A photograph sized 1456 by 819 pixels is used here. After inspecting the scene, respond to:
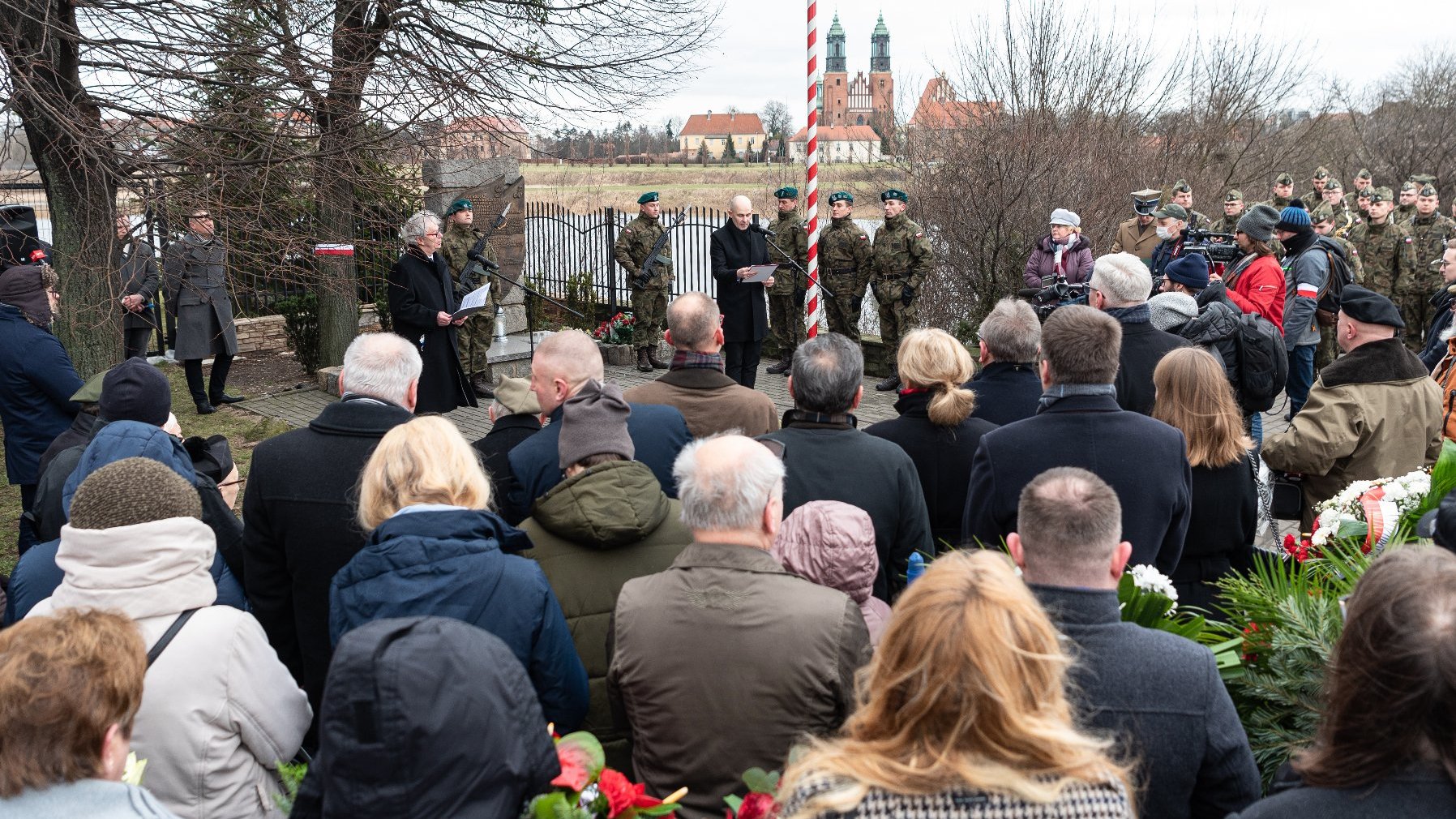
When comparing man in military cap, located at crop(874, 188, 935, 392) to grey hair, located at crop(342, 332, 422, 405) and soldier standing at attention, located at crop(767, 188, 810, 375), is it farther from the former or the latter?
grey hair, located at crop(342, 332, 422, 405)

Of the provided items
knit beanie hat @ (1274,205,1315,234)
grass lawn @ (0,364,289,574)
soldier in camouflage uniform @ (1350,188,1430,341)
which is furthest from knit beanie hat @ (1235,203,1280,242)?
grass lawn @ (0,364,289,574)

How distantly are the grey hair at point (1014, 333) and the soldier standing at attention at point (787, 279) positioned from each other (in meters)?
7.02

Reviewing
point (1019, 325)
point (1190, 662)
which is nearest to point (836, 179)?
point (1019, 325)

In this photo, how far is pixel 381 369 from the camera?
3826 mm

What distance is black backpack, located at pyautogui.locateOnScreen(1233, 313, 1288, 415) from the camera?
6.31 m

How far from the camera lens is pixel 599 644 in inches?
125

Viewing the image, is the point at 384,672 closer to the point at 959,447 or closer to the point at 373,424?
the point at 373,424

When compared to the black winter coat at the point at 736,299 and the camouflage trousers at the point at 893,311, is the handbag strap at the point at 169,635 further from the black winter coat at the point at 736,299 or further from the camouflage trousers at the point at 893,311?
the camouflage trousers at the point at 893,311

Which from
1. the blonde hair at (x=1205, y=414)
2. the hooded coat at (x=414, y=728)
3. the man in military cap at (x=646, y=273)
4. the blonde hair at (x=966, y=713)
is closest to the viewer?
the blonde hair at (x=966, y=713)

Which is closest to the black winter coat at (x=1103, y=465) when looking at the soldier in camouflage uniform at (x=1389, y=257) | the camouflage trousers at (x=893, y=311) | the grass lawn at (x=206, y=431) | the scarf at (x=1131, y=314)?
the scarf at (x=1131, y=314)

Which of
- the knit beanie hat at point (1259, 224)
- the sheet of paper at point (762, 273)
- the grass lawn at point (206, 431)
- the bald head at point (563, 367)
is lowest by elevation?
the grass lawn at point (206, 431)

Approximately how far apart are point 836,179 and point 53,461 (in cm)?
1859

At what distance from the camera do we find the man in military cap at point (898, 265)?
37.4 feet

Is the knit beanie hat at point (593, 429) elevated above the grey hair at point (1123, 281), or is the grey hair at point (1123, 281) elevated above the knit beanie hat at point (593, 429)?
the grey hair at point (1123, 281)
